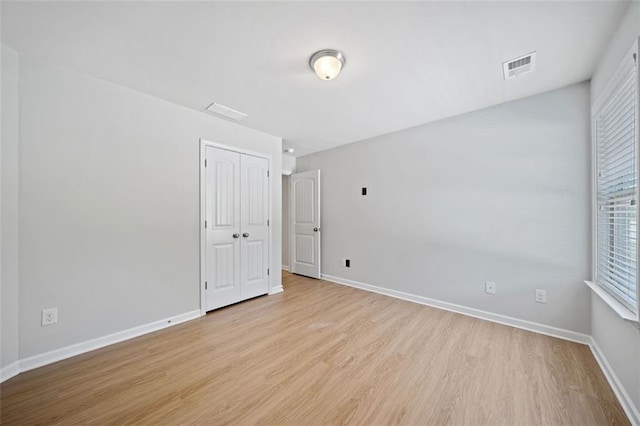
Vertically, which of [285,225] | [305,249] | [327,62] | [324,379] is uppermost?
[327,62]

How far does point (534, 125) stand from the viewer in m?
2.45

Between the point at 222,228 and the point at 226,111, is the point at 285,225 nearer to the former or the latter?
the point at 222,228

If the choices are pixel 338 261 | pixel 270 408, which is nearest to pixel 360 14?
pixel 270 408

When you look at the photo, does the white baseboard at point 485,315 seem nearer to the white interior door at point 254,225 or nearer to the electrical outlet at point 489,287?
the electrical outlet at point 489,287

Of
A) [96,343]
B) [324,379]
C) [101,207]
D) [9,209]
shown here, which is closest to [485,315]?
[324,379]

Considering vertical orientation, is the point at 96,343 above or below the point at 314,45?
below

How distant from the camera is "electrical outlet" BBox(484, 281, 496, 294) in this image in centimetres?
269

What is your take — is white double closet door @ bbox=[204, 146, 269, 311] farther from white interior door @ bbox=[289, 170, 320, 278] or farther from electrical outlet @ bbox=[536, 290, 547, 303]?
electrical outlet @ bbox=[536, 290, 547, 303]

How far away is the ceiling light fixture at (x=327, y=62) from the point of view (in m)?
1.78

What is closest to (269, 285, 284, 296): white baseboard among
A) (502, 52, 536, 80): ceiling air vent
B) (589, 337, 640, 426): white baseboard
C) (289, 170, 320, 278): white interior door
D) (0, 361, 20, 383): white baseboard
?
(289, 170, 320, 278): white interior door

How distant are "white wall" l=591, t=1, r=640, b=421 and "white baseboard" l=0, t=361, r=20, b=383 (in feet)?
13.2

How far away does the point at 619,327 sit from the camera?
5.21ft

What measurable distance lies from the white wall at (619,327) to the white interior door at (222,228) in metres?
3.45

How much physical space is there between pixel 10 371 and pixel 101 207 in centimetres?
130
